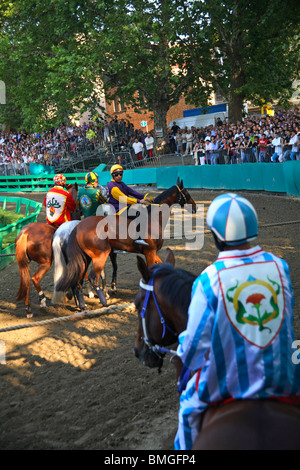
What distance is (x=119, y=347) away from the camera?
6789 millimetres

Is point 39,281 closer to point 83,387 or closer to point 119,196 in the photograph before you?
point 119,196

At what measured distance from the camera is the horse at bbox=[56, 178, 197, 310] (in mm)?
8586

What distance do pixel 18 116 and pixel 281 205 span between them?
34.8m

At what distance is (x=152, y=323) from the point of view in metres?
3.56

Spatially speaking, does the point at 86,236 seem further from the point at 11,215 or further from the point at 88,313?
the point at 11,215

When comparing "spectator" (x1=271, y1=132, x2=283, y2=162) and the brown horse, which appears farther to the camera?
"spectator" (x1=271, y1=132, x2=283, y2=162)

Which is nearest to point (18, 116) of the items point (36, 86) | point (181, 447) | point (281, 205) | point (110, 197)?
point (36, 86)

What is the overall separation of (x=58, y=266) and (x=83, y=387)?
11.3 feet

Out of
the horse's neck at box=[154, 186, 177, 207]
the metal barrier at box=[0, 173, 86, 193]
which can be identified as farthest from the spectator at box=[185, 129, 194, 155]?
the horse's neck at box=[154, 186, 177, 207]

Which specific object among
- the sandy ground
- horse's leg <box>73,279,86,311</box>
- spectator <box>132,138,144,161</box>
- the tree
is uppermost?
the tree

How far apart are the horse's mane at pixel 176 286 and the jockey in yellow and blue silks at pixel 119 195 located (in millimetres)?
6040

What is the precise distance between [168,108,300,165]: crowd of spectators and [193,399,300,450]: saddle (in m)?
16.3

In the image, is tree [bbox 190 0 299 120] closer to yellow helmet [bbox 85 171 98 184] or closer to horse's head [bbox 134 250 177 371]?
yellow helmet [bbox 85 171 98 184]

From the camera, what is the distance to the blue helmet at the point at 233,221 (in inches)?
98.4
